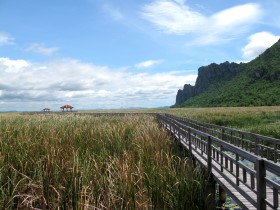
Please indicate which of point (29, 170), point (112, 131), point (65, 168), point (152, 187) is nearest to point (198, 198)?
point (152, 187)

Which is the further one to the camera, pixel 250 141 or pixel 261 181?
pixel 250 141

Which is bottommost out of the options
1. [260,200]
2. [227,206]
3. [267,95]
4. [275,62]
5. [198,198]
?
[227,206]

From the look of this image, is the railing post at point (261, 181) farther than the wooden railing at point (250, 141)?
No

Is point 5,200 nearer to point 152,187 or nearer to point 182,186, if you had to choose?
point 152,187

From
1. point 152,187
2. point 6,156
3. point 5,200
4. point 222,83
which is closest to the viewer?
point 5,200

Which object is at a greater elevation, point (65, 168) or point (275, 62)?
point (275, 62)

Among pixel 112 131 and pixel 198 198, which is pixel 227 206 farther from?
pixel 112 131

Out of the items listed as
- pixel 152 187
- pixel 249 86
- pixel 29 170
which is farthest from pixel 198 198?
pixel 249 86

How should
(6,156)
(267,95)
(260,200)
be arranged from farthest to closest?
(267,95) < (6,156) < (260,200)

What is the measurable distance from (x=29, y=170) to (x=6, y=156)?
1172 mm

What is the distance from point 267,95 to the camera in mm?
107688

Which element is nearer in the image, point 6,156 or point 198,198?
point 198,198

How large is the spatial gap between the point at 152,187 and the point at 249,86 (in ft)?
422

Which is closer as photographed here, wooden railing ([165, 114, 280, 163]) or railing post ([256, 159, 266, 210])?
railing post ([256, 159, 266, 210])
